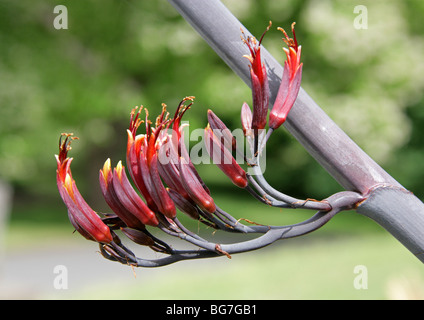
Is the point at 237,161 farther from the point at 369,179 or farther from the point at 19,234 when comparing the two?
the point at 19,234

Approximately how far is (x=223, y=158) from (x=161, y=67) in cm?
965

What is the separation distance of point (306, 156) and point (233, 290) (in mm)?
7365

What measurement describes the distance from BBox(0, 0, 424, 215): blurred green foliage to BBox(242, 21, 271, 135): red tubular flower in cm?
802

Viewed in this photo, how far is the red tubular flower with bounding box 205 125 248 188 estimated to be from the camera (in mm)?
875

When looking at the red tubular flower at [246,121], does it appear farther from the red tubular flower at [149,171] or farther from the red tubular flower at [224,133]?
the red tubular flower at [149,171]

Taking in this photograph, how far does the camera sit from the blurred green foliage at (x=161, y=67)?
9258mm

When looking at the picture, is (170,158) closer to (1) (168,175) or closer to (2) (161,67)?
(1) (168,175)

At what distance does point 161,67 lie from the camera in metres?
10.3

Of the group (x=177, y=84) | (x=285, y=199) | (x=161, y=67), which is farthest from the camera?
(x=161, y=67)

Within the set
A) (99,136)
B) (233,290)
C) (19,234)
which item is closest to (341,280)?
(233,290)

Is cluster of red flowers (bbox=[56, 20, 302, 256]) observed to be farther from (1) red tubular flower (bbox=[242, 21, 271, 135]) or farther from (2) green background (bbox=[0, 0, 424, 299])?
(2) green background (bbox=[0, 0, 424, 299])

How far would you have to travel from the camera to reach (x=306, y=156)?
13906mm

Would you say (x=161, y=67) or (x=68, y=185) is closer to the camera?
(x=68, y=185)

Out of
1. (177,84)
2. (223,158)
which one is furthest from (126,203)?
(177,84)
